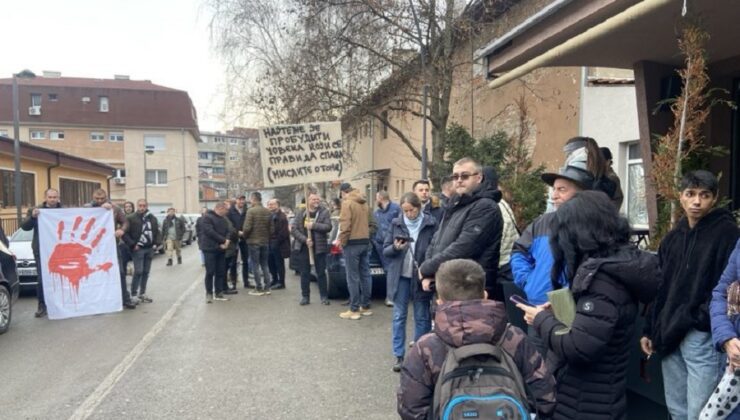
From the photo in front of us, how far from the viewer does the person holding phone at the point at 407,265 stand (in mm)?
5401

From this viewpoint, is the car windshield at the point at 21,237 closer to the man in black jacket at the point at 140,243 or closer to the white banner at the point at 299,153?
the man in black jacket at the point at 140,243

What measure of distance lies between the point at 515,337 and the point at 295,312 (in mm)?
6669

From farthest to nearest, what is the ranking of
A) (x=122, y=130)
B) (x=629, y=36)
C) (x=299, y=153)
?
(x=122, y=130) → (x=299, y=153) → (x=629, y=36)

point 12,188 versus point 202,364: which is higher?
point 12,188

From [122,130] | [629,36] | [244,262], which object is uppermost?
[122,130]

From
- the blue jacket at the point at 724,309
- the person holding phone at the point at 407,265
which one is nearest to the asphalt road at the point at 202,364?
the person holding phone at the point at 407,265

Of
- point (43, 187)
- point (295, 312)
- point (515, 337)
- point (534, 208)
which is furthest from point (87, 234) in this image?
point (43, 187)

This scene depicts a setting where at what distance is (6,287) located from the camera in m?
7.36

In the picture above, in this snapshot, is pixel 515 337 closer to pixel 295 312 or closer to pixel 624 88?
pixel 295 312

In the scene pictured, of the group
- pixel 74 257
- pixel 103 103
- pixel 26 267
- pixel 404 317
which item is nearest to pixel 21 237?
pixel 26 267

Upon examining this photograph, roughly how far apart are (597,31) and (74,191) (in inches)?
1063

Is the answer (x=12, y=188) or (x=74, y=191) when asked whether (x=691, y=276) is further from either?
(x=74, y=191)

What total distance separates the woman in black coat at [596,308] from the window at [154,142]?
2202 inches

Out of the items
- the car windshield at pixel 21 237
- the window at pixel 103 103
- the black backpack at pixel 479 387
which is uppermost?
the window at pixel 103 103
